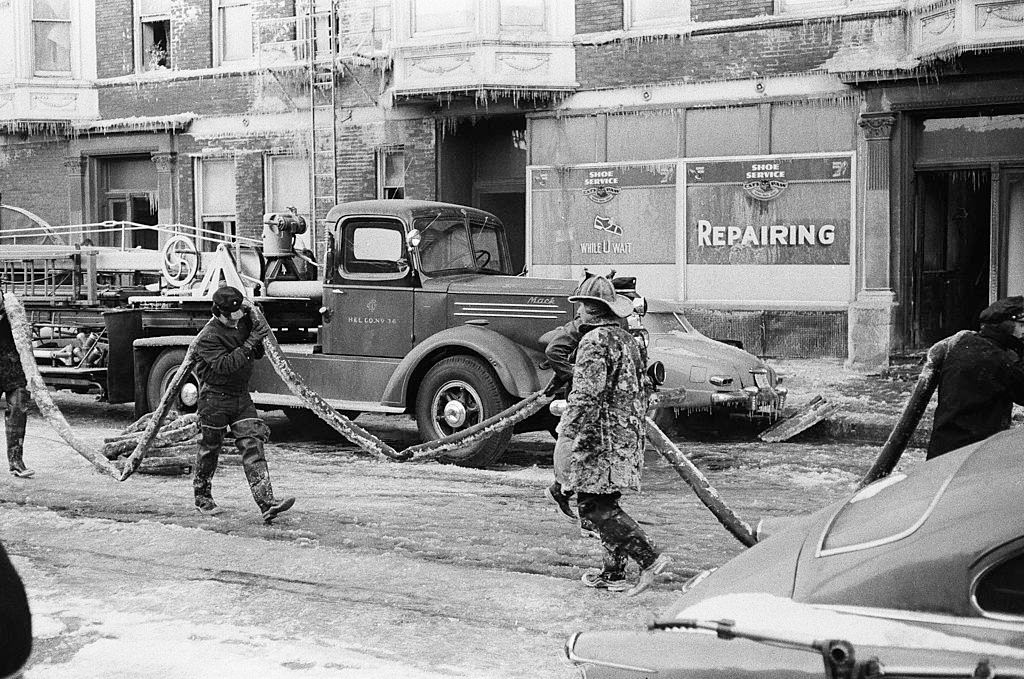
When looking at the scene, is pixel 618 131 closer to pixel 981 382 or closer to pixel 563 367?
pixel 563 367

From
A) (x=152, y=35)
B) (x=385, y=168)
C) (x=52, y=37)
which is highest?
(x=52, y=37)

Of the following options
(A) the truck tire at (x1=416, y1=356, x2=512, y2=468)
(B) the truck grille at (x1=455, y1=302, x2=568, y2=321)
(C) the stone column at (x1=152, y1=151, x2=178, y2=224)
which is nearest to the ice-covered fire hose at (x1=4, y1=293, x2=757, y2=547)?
(A) the truck tire at (x1=416, y1=356, x2=512, y2=468)

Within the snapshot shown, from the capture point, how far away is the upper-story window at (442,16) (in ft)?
65.0

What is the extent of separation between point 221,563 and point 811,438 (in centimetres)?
728

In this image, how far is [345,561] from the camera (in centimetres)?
762

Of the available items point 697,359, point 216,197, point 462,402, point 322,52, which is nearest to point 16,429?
point 462,402

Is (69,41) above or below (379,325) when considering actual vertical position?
above

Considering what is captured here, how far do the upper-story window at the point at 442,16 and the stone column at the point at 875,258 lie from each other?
6573mm

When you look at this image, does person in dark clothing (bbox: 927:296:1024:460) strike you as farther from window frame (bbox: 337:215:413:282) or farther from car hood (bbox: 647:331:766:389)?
window frame (bbox: 337:215:413:282)

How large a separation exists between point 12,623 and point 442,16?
18.6m

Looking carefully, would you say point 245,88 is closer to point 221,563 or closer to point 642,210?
point 642,210

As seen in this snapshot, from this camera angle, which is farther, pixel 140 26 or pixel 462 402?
pixel 140 26

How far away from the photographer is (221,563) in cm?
758

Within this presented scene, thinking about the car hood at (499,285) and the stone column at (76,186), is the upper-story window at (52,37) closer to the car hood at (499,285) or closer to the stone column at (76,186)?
the stone column at (76,186)
